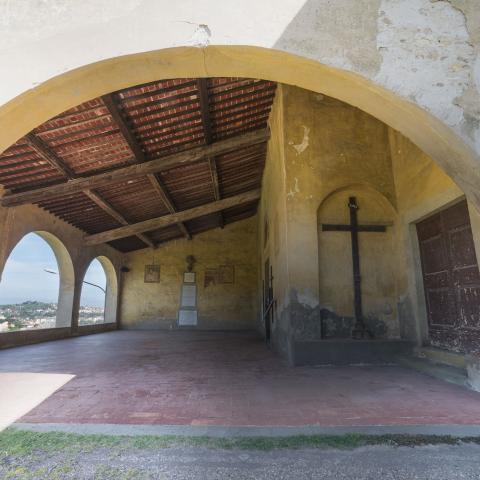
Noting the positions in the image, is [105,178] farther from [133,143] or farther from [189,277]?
[189,277]

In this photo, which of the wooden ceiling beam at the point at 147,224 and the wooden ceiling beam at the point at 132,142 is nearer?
the wooden ceiling beam at the point at 132,142

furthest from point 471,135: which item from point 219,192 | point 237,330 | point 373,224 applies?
point 237,330

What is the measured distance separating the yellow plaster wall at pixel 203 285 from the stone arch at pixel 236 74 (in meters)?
10.8

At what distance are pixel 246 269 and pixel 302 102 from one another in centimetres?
835

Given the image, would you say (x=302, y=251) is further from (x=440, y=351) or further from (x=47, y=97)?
(x=47, y=97)

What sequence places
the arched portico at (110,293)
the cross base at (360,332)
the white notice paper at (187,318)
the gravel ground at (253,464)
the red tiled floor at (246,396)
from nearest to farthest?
the gravel ground at (253,464)
the red tiled floor at (246,396)
the cross base at (360,332)
the arched portico at (110,293)
the white notice paper at (187,318)

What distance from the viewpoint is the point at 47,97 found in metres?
1.91

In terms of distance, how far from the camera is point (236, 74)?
218 centimetres

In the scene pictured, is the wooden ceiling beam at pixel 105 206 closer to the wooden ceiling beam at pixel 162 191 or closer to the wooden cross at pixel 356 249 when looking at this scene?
the wooden ceiling beam at pixel 162 191

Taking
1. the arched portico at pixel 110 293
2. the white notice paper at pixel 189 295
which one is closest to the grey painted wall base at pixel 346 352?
the white notice paper at pixel 189 295

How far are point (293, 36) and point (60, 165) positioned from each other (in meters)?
5.26

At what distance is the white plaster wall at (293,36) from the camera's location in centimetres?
186

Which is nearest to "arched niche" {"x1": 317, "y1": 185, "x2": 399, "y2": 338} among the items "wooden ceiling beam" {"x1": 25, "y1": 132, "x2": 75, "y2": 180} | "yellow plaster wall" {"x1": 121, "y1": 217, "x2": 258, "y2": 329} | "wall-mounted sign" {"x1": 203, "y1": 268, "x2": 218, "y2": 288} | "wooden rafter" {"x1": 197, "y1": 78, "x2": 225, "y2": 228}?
"wooden rafter" {"x1": 197, "y1": 78, "x2": 225, "y2": 228}

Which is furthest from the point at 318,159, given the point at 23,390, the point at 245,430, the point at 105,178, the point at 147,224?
the point at 147,224
